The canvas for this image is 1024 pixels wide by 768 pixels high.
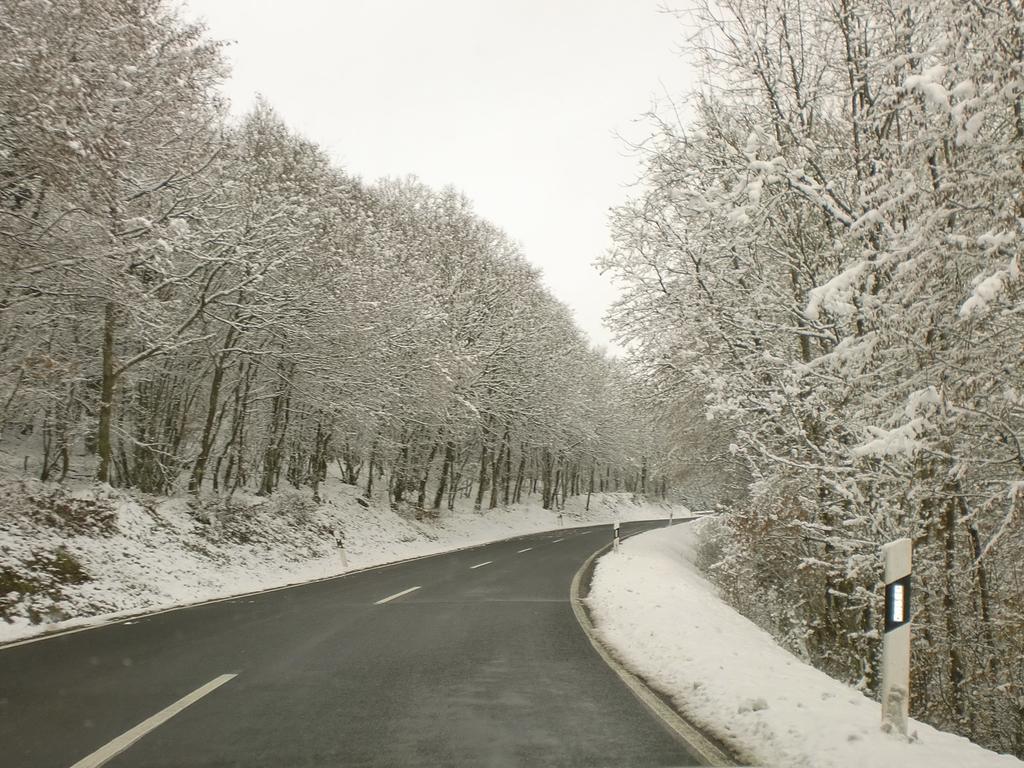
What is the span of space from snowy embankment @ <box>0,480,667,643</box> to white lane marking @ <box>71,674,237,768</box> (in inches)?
184

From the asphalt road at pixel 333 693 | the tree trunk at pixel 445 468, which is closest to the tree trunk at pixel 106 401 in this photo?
the asphalt road at pixel 333 693

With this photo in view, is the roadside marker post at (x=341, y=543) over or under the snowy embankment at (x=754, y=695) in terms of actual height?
under

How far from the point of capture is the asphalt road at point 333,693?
4734 mm

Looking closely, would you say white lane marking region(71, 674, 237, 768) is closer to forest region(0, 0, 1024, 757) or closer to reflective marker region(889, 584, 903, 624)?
reflective marker region(889, 584, 903, 624)

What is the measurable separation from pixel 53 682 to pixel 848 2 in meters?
10.8

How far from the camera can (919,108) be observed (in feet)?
17.2

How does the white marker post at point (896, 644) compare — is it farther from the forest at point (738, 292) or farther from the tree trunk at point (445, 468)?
the tree trunk at point (445, 468)

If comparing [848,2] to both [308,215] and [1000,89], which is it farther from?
[308,215]

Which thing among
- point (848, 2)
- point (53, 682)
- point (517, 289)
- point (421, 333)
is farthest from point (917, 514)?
point (517, 289)

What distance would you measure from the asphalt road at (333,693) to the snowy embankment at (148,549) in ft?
5.45

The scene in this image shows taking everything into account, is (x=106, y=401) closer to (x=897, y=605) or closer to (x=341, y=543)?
(x=341, y=543)

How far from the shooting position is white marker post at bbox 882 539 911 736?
473 cm

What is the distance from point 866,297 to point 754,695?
326 cm

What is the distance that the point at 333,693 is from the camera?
244 inches
